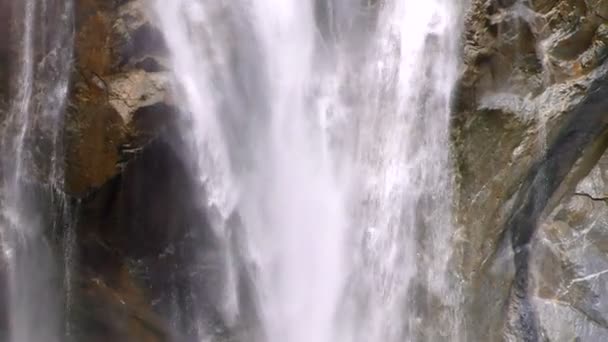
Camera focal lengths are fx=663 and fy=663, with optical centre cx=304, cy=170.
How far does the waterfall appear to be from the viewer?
19.1 ft

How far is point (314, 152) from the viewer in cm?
596

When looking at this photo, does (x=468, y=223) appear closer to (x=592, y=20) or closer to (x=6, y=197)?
(x=592, y=20)

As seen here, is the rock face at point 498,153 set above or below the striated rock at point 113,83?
below

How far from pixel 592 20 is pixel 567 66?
14.6 inches

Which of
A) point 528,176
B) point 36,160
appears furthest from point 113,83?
point 528,176

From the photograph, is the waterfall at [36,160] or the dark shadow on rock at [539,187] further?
the waterfall at [36,160]

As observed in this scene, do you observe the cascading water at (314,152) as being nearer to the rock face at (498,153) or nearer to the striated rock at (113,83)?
the striated rock at (113,83)

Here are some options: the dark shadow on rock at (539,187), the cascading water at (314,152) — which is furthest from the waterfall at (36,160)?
the dark shadow on rock at (539,187)

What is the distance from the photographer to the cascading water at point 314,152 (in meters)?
5.54

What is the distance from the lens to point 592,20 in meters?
4.92

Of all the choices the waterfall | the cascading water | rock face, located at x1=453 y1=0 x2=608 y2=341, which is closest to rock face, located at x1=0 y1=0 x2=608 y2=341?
rock face, located at x1=453 y1=0 x2=608 y2=341

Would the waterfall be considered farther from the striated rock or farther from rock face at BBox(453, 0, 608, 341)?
rock face at BBox(453, 0, 608, 341)

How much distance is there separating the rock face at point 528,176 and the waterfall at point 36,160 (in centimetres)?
346

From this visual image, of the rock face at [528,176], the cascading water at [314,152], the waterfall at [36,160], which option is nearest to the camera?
the rock face at [528,176]
